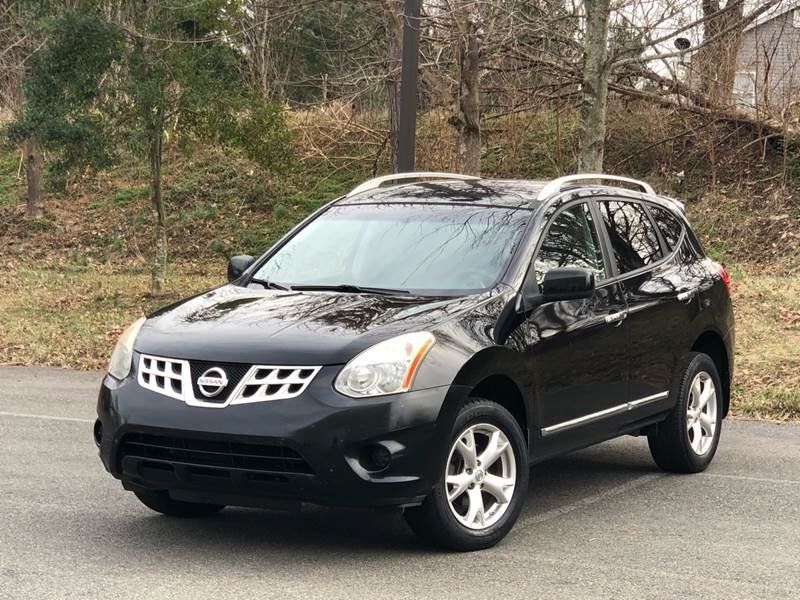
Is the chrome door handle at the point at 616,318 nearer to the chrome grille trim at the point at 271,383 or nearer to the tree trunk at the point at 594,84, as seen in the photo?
the chrome grille trim at the point at 271,383

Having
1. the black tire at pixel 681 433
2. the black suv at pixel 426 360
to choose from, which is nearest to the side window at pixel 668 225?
the black suv at pixel 426 360

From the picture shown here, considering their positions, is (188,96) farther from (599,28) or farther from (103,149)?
(599,28)

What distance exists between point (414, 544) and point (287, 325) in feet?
4.02

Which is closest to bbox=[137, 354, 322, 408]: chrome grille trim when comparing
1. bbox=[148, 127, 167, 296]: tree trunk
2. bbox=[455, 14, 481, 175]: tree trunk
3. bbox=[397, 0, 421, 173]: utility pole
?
bbox=[397, 0, 421, 173]: utility pole

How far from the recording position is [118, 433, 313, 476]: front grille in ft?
17.2

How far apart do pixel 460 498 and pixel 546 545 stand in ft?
1.70

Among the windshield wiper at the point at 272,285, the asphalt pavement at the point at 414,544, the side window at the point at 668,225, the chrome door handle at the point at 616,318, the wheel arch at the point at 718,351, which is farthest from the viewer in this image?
the wheel arch at the point at 718,351

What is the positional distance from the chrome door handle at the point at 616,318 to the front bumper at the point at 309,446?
62.3 inches

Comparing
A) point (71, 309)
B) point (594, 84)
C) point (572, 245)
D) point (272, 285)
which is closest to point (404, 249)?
point (272, 285)

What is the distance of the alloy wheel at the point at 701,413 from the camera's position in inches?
302

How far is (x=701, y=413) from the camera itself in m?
7.78

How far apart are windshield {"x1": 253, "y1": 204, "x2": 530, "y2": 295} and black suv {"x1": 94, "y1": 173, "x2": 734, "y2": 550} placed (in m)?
0.01

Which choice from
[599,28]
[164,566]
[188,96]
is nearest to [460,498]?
[164,566]

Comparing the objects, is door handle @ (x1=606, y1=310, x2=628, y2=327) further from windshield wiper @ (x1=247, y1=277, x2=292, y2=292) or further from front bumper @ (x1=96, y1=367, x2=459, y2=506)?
windshield wiper @ (x1=247, y1=277, x2=292, y2=292)
